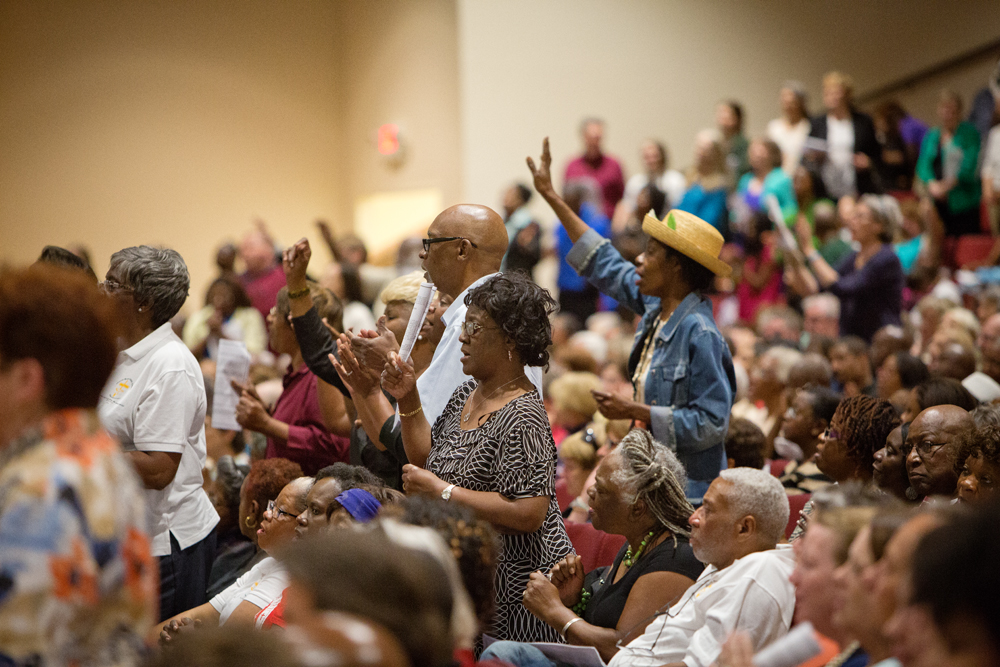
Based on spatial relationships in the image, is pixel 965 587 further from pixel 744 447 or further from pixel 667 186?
pixel 667 186

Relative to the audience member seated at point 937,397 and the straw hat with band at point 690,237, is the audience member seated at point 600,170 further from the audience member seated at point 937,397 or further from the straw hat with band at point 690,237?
the straw hat with band at point 690,237

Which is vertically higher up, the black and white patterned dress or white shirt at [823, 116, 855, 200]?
white shirt at [823, 116, 855, 200]

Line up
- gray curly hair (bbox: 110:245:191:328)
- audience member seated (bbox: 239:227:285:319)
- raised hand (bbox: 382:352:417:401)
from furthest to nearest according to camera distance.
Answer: audience member seated (bbox: 239:227:285:319)
gray curly hair (bbox: 110:245:191:328)
raised hand (bbox: 382:352:417:401)

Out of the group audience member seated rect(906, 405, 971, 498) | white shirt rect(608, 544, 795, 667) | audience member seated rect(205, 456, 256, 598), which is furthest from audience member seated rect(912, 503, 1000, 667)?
audience member seated rect(205, 456, 256, 598)

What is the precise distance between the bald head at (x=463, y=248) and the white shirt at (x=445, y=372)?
0.05 metres

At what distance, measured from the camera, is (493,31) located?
31.6 ft

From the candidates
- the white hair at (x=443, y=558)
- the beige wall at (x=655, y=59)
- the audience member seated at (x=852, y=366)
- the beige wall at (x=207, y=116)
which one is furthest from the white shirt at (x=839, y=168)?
the white hair at (x=443, y=558)

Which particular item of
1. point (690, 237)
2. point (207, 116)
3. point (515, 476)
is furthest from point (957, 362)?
point (207, 116)

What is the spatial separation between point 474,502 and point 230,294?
4.44m

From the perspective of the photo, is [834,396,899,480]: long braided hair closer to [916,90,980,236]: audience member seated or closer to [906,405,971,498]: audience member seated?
[906,405,971,498]: audience member seated

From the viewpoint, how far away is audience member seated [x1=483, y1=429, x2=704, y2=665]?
8.30 feet

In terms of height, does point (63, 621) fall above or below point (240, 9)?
below

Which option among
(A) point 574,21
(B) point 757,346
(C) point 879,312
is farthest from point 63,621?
(A) point 574,21

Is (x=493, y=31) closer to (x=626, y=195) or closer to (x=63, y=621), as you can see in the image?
(x=626, y=195)
